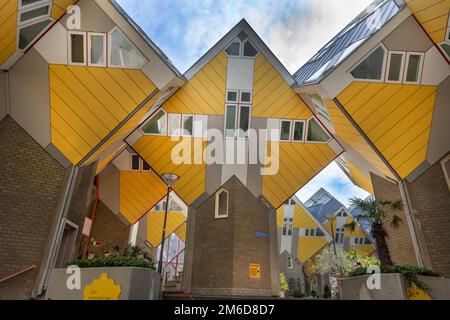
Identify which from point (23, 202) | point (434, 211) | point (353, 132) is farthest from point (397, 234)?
point (23, 202)

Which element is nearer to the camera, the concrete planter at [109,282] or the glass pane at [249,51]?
the concrete planter at [109,282]

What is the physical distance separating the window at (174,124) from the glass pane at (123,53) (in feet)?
16.2

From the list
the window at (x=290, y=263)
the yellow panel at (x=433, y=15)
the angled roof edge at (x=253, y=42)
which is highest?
the angled roof edge at (x=253, y=42)

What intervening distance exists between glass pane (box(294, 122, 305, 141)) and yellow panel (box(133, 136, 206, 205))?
18.5 ft

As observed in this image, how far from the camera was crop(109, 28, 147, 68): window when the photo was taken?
40.8 ft

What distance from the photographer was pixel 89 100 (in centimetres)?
1295

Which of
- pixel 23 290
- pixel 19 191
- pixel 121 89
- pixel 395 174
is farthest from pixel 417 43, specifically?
pixel 23 290

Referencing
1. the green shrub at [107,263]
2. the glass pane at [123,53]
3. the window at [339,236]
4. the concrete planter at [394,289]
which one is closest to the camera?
the green shrub at [107,263]

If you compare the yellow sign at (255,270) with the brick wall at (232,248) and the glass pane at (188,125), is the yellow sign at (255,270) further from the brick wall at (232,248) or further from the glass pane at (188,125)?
the glass pane at (188,125)

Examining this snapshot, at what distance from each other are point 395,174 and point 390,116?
2.89 meters

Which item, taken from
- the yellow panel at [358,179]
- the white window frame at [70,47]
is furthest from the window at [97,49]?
the yellow panel at [358,179]

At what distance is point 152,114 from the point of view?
56.6ft

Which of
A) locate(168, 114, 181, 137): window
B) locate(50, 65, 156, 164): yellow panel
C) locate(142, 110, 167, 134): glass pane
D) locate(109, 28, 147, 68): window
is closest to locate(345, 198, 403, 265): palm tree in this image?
locate(168, 114, 181, 137): window

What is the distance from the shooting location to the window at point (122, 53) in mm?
12422
